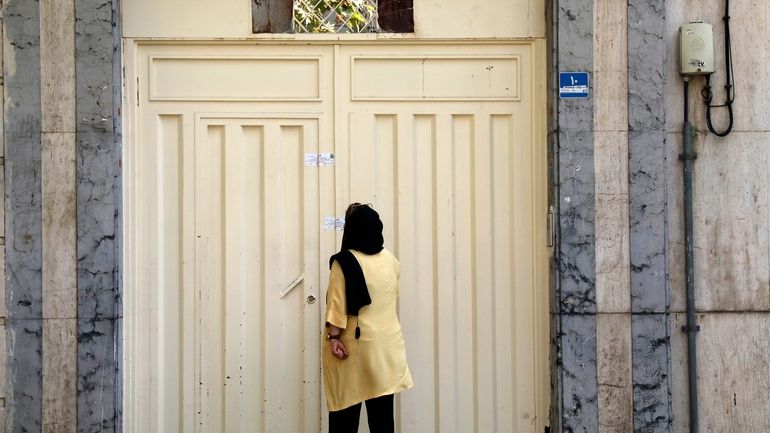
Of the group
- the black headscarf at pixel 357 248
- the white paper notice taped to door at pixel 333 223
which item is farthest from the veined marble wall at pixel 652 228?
the white paper notice taped to door at pixel 333 223

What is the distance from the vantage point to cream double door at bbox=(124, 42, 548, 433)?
6090 mm

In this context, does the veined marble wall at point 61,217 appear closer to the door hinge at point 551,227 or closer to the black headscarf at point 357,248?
the black headscarf at point 357,248

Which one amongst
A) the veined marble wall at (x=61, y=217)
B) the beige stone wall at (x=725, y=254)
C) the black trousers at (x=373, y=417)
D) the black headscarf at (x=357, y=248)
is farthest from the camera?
the beige stone wall at (x=725, y=254)

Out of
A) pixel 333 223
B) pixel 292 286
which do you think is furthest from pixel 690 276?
pixel 292 286

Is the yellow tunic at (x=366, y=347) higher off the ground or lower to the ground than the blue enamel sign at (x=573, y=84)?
lower

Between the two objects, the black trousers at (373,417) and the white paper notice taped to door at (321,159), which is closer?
the black trousers at (373,417)

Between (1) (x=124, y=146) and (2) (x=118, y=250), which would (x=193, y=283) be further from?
(1) (x=124, y=146)

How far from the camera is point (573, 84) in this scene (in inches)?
233

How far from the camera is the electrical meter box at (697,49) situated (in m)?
5.91

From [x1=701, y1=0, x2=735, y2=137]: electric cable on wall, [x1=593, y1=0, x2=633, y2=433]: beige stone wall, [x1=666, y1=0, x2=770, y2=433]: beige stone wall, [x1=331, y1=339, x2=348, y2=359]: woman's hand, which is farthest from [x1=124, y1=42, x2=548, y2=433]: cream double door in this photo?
[x1=701, y1=0, x2=735, y2=137]: electric cable on wall

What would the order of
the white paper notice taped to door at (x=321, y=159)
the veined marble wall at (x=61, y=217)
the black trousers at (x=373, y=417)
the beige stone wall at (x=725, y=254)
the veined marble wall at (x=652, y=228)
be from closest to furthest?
the black trousers at (x=373, y=417)
the veined marble wall at (x=61, y=217)
the veined marble wall at (x=652, y=228)
the beige stone wall at (x=725, y=254)
the white paper notice taped to door at (x=321, y=159)

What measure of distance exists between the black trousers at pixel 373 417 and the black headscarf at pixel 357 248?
0.43 metres

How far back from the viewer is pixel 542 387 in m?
6.11

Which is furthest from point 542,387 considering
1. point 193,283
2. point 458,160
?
point 193,283
